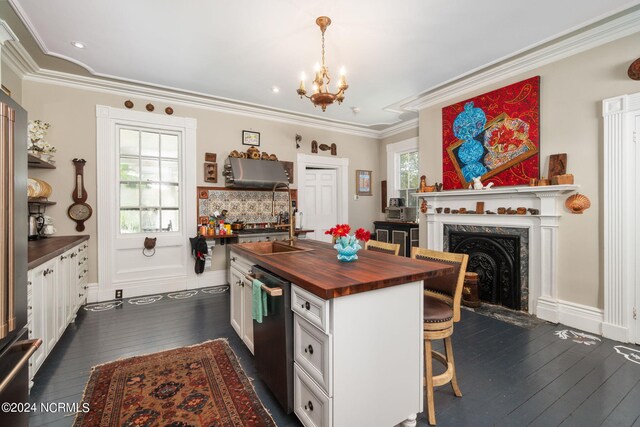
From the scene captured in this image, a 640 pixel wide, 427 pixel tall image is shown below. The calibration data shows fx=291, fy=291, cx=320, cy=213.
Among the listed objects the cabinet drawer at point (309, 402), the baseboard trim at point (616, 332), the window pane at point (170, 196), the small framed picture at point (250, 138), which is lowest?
the baseboard trim at point (616, 332)

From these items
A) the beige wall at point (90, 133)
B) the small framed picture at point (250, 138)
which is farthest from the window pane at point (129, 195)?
the small framed picture at point (250, 138)

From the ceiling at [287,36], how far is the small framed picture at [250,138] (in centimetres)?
101

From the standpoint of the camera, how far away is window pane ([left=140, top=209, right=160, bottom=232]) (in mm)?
4219

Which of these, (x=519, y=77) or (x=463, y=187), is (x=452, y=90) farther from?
(x=463, y=187)

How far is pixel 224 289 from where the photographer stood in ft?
14.4

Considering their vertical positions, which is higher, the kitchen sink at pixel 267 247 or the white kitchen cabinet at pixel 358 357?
the kitchen sink at pixel 267 247

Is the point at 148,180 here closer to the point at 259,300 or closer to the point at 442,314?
the point at 259,300

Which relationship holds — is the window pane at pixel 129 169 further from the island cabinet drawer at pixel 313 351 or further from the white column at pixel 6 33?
the island cabinet drawer at pixel 313 351

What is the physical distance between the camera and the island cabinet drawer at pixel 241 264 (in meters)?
2.29

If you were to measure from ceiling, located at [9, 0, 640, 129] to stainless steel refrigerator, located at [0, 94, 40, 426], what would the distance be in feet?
6.62

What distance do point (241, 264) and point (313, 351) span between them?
1.20 m

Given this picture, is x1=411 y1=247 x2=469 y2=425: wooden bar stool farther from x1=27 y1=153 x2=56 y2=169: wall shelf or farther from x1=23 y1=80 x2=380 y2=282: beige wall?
x1=27 y1=153 x2=56 y2=169: wall shelf

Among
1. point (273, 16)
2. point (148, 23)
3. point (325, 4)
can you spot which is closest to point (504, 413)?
point (325, 4)

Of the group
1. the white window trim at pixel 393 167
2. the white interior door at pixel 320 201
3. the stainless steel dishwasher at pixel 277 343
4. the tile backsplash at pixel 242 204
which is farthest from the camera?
the white window trim at pixel 393 167
